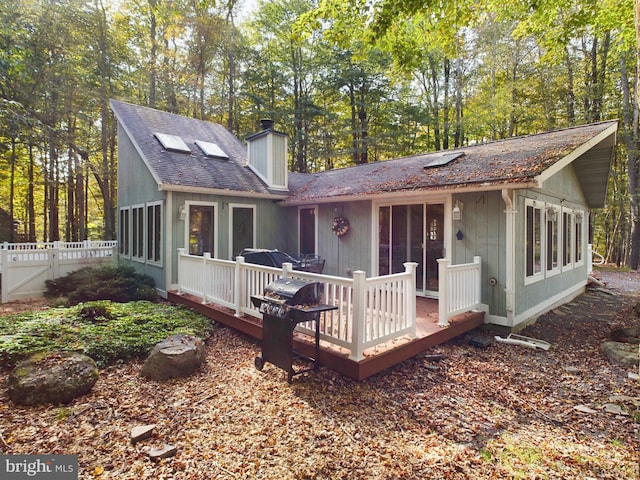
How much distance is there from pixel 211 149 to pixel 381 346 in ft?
25.5

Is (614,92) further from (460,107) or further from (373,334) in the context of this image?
(373,334)

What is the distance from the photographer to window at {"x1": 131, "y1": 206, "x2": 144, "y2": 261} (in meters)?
8.57

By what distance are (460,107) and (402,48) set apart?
40.8 feet

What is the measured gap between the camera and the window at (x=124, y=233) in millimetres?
9398

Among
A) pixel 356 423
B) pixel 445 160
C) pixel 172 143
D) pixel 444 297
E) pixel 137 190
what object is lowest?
pixel 356 423

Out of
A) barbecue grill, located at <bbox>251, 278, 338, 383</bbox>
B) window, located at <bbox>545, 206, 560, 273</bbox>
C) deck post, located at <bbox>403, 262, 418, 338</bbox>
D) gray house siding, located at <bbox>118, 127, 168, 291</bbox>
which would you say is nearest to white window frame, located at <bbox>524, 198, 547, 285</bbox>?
window, located at <bbox>545, 206, 560, 273</bbox>

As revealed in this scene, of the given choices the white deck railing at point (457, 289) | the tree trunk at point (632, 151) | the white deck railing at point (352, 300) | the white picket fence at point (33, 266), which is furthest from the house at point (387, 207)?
the tree trunk at point (632, 151)

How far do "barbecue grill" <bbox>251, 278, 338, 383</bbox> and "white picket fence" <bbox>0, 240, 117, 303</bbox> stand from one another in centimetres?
724

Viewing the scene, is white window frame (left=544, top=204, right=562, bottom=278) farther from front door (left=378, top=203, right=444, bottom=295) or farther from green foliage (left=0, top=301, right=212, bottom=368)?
green foliage (left=0, top=301, right=212, bottom=368)

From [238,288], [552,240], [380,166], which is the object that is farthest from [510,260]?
[380,166]

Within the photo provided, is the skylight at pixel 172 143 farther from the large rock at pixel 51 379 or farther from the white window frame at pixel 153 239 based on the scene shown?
the large rock at pixel 51 379

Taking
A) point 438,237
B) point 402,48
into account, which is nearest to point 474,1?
point 402,48

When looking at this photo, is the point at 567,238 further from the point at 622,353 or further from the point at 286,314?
the point at 286,314

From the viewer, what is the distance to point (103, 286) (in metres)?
7.25
